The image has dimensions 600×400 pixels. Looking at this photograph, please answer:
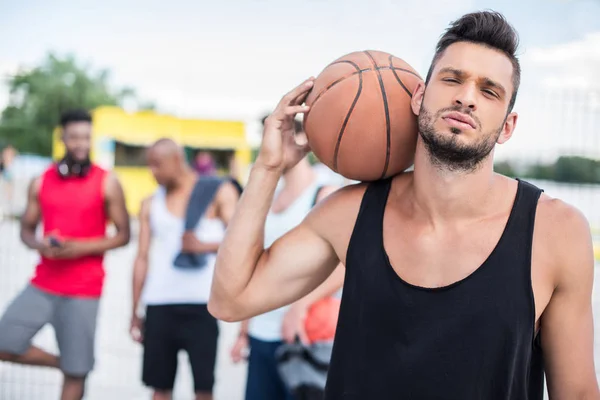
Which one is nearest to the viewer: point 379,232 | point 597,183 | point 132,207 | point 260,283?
point 379,232

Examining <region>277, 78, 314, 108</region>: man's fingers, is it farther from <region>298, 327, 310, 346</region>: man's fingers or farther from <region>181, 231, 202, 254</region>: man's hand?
<region>181, 231, 202, 254</region>: man's hand

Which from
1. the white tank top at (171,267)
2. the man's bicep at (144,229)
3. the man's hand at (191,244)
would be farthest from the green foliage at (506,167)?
the man's bicep at (144,229)

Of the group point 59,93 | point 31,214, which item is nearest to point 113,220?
point 31,214

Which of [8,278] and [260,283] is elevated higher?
[260,283]

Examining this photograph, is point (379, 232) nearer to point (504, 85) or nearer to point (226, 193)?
point (504, 85)

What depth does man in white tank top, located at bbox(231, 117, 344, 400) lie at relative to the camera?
319 centimetres

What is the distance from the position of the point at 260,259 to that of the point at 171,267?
2.34 m

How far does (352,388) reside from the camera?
1.93 metres

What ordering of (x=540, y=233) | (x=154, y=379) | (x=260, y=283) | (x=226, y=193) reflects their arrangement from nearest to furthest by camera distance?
(x=540, y=233)
(x=260, y=283)
(x=154, y=379)
(x=226, y=193)

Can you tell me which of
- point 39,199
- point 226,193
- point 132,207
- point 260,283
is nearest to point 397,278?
point 260,283

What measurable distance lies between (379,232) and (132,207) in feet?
62.4

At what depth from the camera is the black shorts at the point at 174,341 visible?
4.28m

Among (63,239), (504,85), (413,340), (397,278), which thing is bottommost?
(63,239)

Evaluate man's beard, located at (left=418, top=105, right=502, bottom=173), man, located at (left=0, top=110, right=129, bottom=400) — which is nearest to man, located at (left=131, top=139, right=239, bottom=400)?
man, located at (left=0, top=110, right=129, bottom=400)
